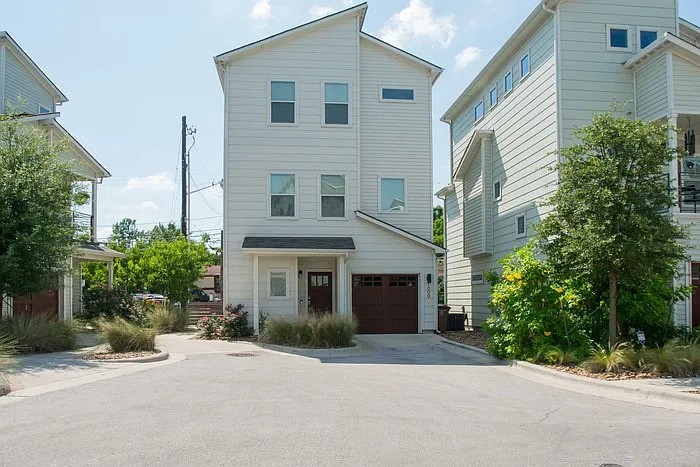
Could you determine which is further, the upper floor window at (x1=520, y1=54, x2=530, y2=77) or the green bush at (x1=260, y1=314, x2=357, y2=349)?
the upper floor window at (x1=520, y1=54, x2=530, y2=77)

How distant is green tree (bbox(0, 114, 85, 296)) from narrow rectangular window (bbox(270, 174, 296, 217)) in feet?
22.0

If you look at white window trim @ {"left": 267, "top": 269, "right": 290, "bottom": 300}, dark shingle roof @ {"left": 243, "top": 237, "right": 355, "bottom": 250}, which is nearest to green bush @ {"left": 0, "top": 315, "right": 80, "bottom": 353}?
dark shingle roof @ {"left": 243, "top": 237, "right": 355, "bottom": 250}

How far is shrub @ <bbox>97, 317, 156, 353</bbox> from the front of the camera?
1633 cm

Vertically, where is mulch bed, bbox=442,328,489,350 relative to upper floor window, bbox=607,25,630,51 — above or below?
below

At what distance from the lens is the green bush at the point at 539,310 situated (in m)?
14.6

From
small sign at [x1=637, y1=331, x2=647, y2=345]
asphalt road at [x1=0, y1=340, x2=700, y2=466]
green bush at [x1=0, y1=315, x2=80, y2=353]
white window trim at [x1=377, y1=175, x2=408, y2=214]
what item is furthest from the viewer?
white window trim at [x1=377, y1=175, x2=408, y2=214]

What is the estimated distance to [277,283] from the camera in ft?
74.4

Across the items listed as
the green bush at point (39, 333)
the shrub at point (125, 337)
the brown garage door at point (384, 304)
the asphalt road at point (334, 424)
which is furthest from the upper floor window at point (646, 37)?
the green bush at point (39, 333)

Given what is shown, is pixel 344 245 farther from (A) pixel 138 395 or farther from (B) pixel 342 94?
(A) pixel 138 395

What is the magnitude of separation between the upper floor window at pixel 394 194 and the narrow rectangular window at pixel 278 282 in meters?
4.32

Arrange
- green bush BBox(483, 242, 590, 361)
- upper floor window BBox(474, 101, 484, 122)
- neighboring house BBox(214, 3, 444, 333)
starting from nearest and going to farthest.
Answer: green bush BBox(483, 242, 590, 361) → neighboring house BBox(214, 3, 444, 333) → upper floor window BBox(474, 101, 484, 122)

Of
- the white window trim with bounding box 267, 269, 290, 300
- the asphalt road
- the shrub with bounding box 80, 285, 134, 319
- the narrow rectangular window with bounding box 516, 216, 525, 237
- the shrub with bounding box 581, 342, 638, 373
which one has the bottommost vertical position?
the asphalt road

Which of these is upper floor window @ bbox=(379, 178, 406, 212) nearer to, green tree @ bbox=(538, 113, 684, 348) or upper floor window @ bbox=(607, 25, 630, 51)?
upper floor window @ bbox=(607, 25, 630, 51)

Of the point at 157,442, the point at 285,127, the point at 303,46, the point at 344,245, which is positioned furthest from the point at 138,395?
the point at 303,46
